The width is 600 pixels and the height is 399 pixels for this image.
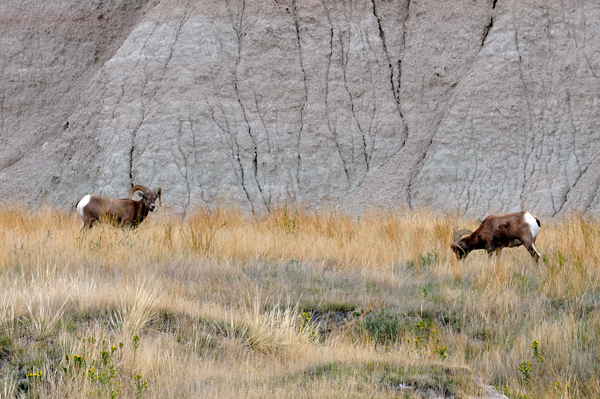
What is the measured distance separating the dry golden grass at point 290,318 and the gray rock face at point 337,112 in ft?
21.3

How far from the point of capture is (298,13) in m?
20.2

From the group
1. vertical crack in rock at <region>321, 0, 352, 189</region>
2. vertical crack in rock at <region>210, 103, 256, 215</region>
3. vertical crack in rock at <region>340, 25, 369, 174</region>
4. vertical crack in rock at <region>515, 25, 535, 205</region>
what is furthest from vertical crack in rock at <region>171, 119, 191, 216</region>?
vertical crack in rock at <region>515, 25, 535, 205</region>

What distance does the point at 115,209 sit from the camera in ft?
42.4

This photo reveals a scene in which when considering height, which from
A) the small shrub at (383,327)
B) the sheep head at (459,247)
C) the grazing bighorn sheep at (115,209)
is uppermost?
the small shrub at (383,327)

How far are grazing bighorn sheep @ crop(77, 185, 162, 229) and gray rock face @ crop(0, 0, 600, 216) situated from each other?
363 cm

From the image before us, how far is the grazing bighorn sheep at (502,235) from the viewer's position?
32.0 ft

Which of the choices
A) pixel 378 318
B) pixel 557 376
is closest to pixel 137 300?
pixel 378 318

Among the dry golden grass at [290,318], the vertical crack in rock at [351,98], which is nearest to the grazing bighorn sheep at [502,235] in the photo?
the dry golden grass at [290,318]

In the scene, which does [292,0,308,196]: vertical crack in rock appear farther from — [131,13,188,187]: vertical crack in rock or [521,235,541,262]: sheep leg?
[521,235,541,262]: sheep leg

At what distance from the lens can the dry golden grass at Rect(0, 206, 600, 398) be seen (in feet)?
16.3

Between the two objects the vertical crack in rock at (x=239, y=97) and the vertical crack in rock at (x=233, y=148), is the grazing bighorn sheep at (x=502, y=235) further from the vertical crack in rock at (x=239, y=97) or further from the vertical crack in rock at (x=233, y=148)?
the vertical crack in rock at (x=233, y=148)

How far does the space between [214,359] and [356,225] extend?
7.72 meters

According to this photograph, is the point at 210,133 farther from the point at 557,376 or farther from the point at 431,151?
the point at 557,376

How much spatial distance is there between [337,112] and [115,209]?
7.93 metres
